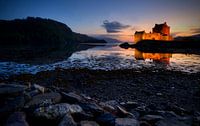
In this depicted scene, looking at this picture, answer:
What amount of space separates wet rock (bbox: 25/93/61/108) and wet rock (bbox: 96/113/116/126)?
1.81 meters

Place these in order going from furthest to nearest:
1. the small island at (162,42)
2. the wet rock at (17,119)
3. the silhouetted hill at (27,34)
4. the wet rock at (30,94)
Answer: the silhouetted hill at (27,34) < the small island at (162,42) < the wet rock at (30,94) < the wet rock at (17,119)

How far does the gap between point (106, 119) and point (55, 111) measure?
5.54 feet

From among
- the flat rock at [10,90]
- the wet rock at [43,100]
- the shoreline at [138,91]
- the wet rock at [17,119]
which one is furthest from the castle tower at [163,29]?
the wet rock at [17,119]

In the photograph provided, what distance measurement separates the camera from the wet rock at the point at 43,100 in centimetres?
710

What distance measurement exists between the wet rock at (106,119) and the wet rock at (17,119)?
7.61 ft

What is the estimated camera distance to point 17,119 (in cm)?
611

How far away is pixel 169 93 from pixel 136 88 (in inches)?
98.4

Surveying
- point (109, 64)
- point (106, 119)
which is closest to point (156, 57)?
point (109, 64)

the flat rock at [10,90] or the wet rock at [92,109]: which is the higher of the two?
the flat rock at [10,90]

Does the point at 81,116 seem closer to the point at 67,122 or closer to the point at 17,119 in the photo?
the point at 67,122

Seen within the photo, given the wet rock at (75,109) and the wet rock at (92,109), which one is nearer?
the wet rock at (75,109)

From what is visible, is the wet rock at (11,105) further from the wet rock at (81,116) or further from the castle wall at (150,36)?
the castle wall at (150,36)

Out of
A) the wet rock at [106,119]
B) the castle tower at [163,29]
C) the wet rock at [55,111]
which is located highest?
the castle tower at [163,29]

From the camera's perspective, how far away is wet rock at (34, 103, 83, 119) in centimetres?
643
